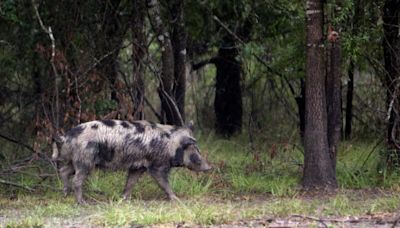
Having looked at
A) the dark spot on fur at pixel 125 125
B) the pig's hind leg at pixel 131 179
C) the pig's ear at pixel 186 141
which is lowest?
the pig's hind leg at pixel 131 179

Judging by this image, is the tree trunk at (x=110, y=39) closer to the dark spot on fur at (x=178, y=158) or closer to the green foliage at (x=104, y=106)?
the green foliage at (x=104, y=106)

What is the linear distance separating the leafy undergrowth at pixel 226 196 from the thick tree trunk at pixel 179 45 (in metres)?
1.33

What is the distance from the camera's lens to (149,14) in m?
14.4

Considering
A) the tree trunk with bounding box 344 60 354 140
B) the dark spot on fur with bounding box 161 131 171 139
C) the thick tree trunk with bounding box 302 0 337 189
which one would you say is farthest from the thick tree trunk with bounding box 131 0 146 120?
the tree trunk with bounding box 344 60 354 140

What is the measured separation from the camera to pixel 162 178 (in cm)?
1208

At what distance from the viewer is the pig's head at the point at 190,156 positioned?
1227cm

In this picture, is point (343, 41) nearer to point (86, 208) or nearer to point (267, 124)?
point (86, 208)

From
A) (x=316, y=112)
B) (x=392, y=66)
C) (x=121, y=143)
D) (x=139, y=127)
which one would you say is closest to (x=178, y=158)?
(x=139, y=127)

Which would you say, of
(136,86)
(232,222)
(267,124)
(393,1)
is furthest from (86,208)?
(267,124)

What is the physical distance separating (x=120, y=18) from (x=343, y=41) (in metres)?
4.00

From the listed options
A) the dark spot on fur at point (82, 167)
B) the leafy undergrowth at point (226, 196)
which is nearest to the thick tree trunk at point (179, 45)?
the leafy undergrowth at point (226, 196)

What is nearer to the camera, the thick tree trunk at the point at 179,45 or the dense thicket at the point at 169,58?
the dense thicket at the point at 169,58

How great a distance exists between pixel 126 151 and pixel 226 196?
164 cm

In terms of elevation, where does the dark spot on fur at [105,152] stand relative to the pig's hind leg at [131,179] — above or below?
above
